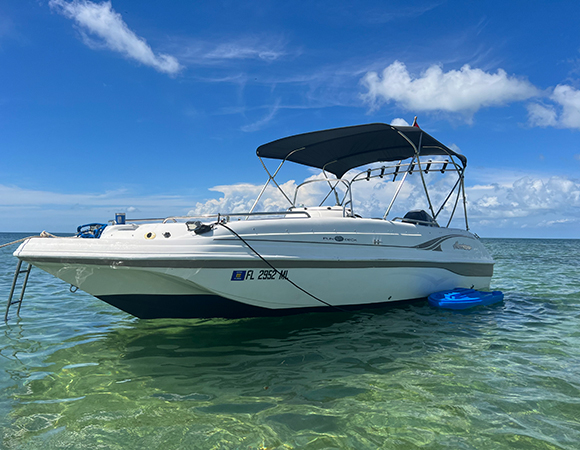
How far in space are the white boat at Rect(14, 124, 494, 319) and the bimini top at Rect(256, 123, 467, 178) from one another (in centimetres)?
4

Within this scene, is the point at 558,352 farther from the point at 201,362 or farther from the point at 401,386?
the point at 201,362

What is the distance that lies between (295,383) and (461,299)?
445 centimetres

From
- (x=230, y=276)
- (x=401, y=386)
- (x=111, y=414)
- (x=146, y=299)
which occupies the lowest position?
(x=111, y=414)

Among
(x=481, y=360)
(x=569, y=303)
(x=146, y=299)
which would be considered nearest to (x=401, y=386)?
(x=481, y=360)

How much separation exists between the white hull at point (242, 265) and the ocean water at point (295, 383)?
0.50 metres

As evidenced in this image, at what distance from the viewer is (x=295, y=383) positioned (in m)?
3.89

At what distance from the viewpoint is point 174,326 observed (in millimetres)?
6148

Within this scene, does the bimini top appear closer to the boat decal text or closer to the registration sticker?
the boat decal text

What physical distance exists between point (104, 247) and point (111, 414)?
6.61ft

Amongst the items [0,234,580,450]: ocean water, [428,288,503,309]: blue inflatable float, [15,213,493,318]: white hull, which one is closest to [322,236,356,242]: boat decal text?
[15,213,493,318]: white hull

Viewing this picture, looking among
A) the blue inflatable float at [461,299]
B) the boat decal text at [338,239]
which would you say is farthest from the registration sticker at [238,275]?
the blue inflatable float at [461,299]

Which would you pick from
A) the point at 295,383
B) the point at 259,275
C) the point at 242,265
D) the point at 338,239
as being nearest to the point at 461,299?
the point at 338,239

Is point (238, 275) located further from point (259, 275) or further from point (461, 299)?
point (461, 299)

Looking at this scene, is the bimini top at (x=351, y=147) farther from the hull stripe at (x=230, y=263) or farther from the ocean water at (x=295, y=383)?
the ocean water at (x=295, y=383)
